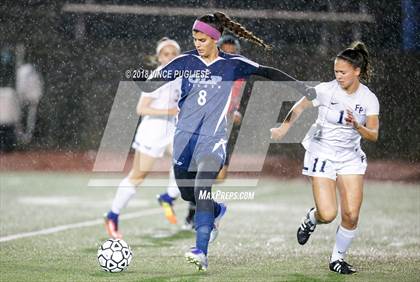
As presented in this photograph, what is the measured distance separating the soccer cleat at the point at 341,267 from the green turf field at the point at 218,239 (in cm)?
12

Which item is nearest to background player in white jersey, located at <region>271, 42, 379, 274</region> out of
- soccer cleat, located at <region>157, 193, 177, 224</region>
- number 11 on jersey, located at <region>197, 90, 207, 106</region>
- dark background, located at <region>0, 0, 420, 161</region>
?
number 11 on jersey, located at <region>197, 90, 207, 106</region>

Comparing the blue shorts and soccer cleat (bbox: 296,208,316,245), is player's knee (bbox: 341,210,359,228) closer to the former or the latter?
soccer cleat (bbox: 296,208,316,245)

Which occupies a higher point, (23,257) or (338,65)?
(338,65)

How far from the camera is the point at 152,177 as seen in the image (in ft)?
58.7

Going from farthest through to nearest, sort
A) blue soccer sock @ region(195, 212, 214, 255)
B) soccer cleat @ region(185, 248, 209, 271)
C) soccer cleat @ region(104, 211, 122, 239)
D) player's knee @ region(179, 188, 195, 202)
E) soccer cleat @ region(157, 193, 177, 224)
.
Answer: soccer cleat @ region(157, 193, 177, 224) < soccer cleat @ region(104, 211, 122, 239) < player's knee @ region(179, 188, 195, 202) < blue soccer sock @ region(195, 212, 214, 255) < soccer cleat @ region(185, 248, 209, 271)

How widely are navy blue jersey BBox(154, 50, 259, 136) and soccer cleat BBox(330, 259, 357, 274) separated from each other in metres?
1.48

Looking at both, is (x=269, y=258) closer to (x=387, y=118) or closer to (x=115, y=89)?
(x=387, y=118)

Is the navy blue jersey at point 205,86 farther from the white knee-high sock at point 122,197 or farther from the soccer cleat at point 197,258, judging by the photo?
the white knee-high sock at point 122,197

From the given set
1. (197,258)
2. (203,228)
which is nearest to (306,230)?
(203,228)

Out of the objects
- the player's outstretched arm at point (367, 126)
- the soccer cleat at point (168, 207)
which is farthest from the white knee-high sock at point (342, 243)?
the soccer cleat at point (168, 207)

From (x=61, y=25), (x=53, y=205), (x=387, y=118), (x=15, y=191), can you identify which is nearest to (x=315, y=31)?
(x=387, y=118)

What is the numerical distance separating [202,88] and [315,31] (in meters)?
5.25

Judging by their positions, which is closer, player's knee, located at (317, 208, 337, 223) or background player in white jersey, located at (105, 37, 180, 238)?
player's knee, located at (317, 208, 337, 223)

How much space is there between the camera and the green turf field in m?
7.37
